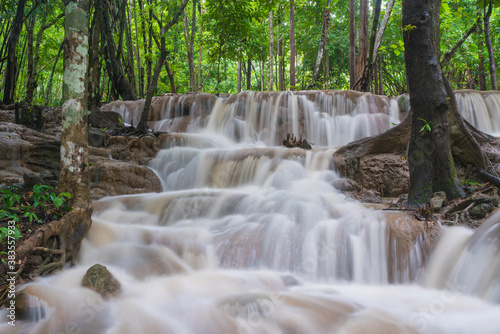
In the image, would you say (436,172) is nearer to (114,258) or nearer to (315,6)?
(114,258)

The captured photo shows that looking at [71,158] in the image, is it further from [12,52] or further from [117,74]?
[117,74]

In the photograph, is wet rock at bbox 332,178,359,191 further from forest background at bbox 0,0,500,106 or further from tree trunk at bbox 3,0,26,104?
tree trunk at bbox 3,0,26,104

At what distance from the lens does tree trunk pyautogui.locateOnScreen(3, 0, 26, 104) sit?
394 inches

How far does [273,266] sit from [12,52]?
11047mm

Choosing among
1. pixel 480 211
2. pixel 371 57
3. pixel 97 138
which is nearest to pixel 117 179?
pixel 97 138

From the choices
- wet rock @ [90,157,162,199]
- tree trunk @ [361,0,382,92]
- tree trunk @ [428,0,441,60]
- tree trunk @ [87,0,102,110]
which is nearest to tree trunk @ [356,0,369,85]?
tree trunk @ [361,0,382,92]

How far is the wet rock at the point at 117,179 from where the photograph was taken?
6367mm

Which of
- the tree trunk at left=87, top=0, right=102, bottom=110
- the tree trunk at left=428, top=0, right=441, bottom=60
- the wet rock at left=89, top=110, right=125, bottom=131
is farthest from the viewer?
the wet rock at left=89, top=110, right=125, bottom=131

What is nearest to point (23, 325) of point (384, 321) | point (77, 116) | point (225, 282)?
point (225, 282)

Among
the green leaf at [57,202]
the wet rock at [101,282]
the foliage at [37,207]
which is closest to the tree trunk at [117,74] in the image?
the foliage at [37,207]

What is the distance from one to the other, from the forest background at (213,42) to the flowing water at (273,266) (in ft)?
13.5

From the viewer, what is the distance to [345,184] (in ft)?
20.5

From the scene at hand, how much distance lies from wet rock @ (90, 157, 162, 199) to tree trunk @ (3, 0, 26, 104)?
616 cm

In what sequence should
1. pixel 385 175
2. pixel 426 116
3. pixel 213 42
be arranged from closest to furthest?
pixel 426 116
pixel 385 175
pixel 213 42
